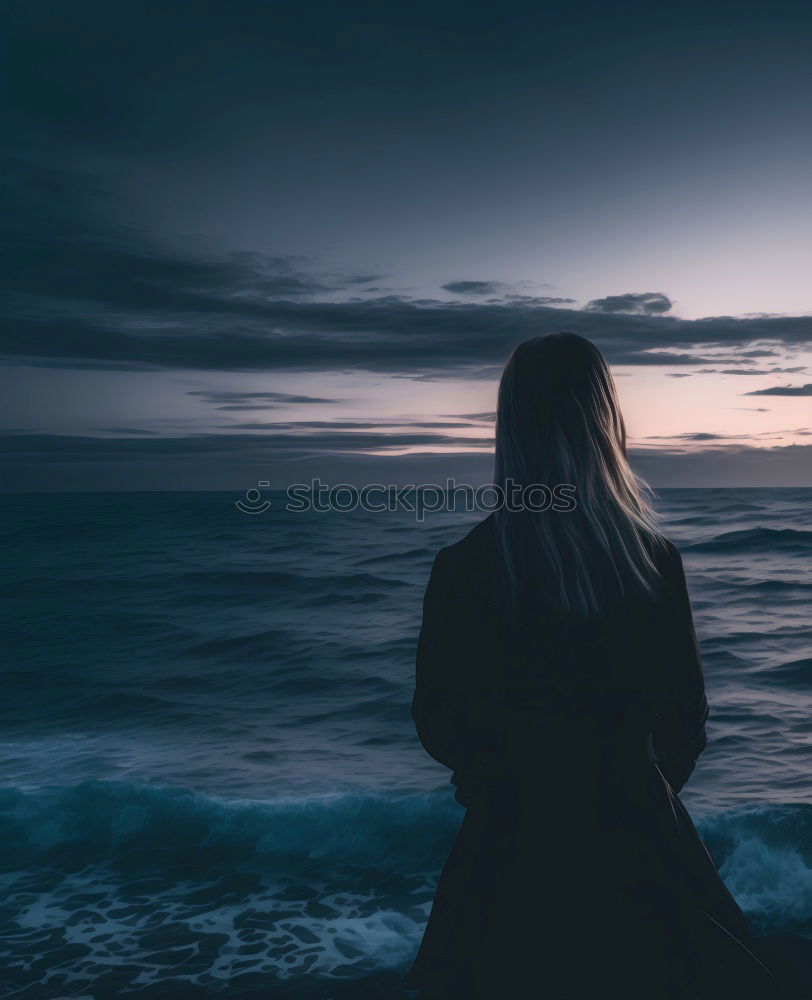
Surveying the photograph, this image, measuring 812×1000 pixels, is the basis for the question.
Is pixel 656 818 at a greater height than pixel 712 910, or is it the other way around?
pixel 656 818

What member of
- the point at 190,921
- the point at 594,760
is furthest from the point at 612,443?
the point at 190,921

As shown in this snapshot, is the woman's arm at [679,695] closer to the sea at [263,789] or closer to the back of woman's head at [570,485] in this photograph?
the back of woman's head at [570,485]

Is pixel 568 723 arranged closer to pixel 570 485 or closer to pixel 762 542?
pixel 570 485

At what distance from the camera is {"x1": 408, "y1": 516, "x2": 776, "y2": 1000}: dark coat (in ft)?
5.85

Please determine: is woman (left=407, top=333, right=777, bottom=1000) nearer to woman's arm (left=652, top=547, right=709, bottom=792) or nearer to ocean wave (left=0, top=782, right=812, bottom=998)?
woman's arm (left=652, top=547, right=709, bottom=792)

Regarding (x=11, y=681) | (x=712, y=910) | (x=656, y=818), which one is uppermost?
(x=656, y=818)

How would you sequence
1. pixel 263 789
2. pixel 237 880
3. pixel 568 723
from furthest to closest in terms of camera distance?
pixel 263 789 < pixel 237 880 < pixel 568 723

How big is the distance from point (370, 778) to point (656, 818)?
6.35 m

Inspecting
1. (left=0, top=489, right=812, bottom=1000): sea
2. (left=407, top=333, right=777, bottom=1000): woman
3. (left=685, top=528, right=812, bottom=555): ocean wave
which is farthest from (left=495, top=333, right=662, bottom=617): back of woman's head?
(left=685, top=528, right=812, bottom=555): ocean wave

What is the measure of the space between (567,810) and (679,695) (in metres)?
0.38

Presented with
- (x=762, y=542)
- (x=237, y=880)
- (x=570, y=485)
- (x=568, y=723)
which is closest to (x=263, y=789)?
(x=237, y=880)

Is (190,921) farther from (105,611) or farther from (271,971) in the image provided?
(105,611)

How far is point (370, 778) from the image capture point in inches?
306

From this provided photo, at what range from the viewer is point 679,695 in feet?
6.13
